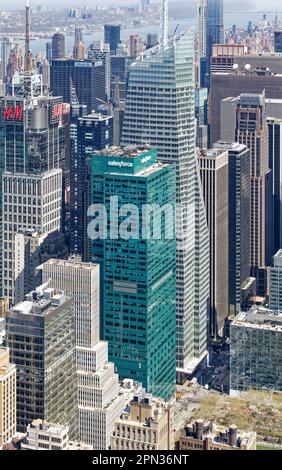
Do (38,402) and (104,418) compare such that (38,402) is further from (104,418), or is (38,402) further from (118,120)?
(118,120)

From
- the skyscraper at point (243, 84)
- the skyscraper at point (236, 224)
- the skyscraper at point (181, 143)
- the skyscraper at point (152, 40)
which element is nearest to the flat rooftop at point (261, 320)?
the skyscraper at point (181, 143)

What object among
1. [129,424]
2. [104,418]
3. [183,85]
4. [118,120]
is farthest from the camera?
[118,120]

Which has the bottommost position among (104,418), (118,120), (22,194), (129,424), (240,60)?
(104,418)

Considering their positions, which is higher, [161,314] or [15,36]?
[15,36]

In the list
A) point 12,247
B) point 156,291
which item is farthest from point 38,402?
point 12,247

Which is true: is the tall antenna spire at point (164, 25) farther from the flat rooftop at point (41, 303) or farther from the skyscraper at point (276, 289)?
the flat rooftop at point (41, 303)

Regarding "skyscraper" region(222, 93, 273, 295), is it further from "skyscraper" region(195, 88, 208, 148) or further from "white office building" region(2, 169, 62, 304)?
"white office building" region(2, 169, 62, 304)
